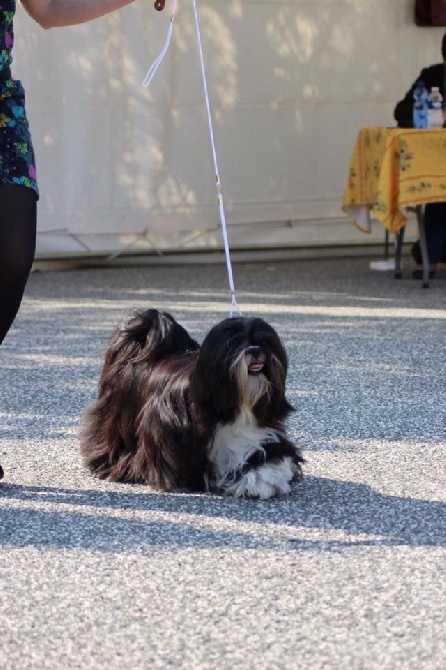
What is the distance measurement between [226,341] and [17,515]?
74 centimetres

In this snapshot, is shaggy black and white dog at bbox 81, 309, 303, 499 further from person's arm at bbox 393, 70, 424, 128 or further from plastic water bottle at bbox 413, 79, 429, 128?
person's arm at bbox 393, 70, 424, 128

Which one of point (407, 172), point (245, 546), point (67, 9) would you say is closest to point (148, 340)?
point (245, 546)

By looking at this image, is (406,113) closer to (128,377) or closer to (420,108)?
(420,108)

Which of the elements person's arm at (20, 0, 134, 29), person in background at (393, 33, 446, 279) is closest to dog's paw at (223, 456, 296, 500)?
person's arm at (20, 0, 134, 29)

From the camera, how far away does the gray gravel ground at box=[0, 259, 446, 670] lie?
2.73 meters

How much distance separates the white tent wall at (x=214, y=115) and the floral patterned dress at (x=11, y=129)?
5.67 m

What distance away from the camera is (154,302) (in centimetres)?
838

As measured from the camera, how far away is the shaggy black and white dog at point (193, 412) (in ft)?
11.6

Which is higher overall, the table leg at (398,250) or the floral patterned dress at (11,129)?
the floral patterned dress at (11,129)

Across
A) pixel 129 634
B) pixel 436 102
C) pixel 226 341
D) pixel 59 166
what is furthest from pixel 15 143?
pixel 59 166

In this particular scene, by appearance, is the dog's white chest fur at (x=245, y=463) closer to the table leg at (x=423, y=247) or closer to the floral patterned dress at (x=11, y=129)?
the floral patterned dress at (x=11, y=129)

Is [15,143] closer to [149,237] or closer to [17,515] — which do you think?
[17,515]

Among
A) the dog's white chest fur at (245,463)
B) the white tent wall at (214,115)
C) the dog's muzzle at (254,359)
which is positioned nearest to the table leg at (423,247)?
the white tent wall at (214,115)

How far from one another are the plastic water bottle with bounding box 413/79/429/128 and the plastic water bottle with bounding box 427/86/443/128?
33 millimetres
